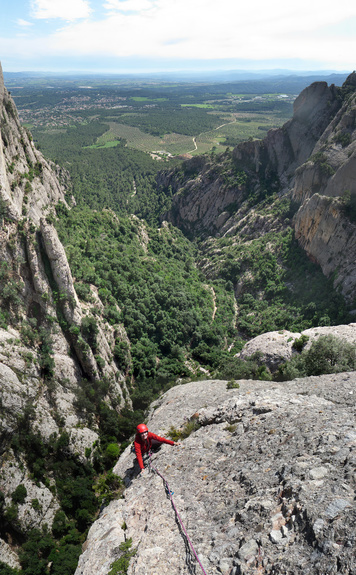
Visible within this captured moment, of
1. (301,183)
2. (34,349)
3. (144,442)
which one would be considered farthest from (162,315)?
(301,183)

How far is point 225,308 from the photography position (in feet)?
222

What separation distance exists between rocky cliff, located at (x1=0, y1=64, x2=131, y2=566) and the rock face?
11840 mm

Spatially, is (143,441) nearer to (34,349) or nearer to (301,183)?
(34,349)

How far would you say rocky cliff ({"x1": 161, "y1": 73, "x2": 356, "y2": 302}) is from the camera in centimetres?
5647

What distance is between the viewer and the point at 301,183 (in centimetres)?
7450

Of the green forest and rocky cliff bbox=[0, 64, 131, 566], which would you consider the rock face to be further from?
rocky cliff bbox=[0, 64, 131, 566]

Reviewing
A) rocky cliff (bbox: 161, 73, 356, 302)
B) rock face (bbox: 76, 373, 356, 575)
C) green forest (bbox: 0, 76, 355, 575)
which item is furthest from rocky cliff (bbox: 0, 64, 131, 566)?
rocky cliff (bbox: 161, 73, 356, 302)

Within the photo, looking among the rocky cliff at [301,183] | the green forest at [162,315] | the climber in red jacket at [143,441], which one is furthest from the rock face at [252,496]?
the rocky cliff at [301,183]

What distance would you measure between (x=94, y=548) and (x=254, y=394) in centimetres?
1257

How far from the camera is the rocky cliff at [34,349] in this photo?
25938 millimetres

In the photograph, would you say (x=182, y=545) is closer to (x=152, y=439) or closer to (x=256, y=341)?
(x=152, y=439)

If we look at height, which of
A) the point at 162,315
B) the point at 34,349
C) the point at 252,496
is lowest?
the point at 162,315

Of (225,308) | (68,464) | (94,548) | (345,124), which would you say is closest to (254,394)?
(94,548)

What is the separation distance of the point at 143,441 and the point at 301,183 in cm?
7416
